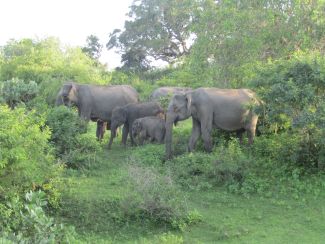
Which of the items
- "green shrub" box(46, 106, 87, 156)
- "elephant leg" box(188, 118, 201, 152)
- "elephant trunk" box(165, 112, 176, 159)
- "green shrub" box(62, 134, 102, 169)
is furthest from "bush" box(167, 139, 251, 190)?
"green shrub" box(46, 106, 87, 156)

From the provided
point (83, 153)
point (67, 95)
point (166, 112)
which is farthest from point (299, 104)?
point (67, 95)

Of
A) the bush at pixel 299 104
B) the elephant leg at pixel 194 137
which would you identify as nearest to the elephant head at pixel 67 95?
the elephant leg at pixel 194 137

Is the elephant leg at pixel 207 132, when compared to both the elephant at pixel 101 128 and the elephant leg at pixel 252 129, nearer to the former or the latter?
the elephant leg at pixel 252 129

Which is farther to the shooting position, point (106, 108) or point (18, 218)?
point (106, 108)

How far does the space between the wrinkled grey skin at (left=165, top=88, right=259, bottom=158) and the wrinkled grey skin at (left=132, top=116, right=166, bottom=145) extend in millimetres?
1730

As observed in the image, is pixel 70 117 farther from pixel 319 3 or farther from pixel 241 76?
pixel 319 3

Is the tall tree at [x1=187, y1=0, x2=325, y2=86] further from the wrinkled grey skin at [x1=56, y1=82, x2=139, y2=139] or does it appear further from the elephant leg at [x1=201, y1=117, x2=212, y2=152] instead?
the wrinkled grey skin at [x1=56, y1=82, x2=139, y2=139]

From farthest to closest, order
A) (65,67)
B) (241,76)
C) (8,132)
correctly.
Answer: (65,67) → (241,76) → (8,132)

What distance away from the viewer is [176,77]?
27.4m

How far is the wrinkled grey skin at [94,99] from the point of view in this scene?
1783 centimetres

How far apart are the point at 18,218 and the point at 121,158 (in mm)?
7293

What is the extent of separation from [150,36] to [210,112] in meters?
30.5

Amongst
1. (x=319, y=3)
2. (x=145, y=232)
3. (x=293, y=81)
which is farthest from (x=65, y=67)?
(x=145, y=232)

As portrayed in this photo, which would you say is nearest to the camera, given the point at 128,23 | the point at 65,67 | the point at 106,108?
the point at 106,108
